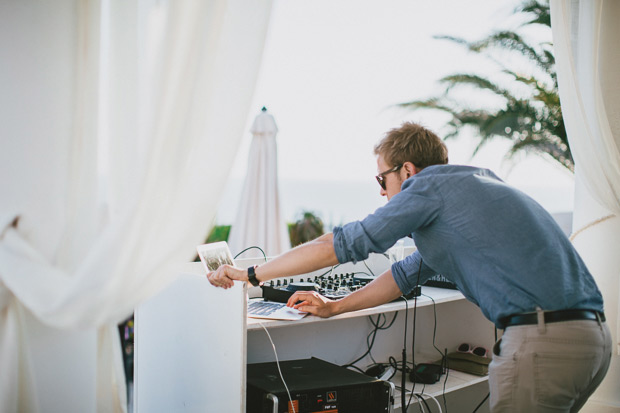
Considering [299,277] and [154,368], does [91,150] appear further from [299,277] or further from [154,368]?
[299,277]

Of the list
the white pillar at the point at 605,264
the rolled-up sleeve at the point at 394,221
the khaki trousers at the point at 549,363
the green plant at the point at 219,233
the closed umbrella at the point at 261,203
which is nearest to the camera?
the khaki trousers at the point at 549,363

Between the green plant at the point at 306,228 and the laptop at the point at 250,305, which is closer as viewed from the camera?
the laptop at the point at 250,305

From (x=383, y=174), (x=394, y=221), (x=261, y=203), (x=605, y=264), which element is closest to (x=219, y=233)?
(x=261, y=203)

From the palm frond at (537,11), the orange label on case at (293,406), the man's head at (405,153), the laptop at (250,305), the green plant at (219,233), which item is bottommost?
the orange label on case at (293,406)

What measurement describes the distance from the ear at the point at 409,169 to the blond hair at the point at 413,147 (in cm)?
1

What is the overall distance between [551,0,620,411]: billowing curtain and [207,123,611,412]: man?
4.94ft

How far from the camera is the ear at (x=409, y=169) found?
6.46ft

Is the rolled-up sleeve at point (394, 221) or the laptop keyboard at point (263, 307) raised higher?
the rolled-up sleeve at point (394, 221)

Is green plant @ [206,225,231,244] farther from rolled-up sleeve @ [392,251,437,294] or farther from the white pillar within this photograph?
rolled-up sleeve @ [392,251,437,294]

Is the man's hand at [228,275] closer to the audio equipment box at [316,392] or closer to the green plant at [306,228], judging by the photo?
the audio equipment box at [316,392]

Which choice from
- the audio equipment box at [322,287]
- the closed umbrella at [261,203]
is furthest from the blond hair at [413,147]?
the closed umbrella at [261,203]

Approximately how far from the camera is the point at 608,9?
121 inches

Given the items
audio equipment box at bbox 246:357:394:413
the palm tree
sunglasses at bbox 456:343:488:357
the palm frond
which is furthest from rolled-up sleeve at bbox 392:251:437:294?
the palm tree

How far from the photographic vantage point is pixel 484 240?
5.37 feet
